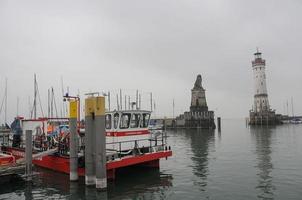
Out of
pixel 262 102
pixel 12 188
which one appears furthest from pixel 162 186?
pixel 262 102

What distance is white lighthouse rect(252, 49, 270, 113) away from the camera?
345 feet

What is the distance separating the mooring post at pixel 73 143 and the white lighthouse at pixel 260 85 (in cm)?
9537

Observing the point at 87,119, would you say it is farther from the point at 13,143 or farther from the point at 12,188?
the point at 13,143

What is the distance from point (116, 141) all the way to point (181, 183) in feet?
14.5

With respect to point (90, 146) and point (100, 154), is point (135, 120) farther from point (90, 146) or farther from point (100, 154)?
point (100, 154)

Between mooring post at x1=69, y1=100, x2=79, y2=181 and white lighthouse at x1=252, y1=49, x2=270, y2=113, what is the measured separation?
313 ft

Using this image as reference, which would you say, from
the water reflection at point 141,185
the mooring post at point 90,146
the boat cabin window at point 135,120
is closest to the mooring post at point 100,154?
the mooring post at point 90,146

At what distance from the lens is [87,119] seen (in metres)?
17.3

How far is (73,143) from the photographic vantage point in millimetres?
18078

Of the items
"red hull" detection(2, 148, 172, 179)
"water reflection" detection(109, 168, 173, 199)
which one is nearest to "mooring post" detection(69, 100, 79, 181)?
"red hull" detection(2, 148, 172, 179)

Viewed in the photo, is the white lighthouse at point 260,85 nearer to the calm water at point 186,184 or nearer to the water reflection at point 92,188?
the calm water at point 186,184

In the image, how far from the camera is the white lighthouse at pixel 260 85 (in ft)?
345

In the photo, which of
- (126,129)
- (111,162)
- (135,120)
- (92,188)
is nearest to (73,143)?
(111,162)

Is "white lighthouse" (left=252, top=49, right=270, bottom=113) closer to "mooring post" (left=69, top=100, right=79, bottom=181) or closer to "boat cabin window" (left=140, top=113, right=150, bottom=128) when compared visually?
"boat cabin window" (left=140, top=113, right=150, bottom=128)
